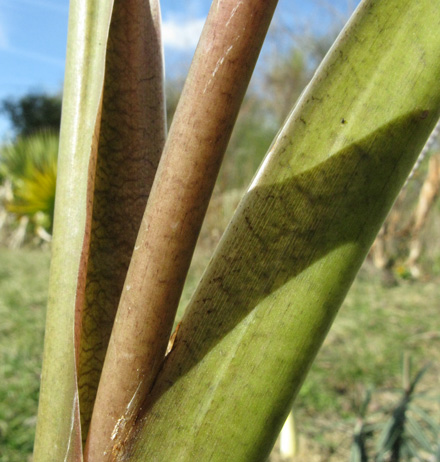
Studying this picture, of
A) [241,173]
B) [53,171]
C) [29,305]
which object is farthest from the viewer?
[241,173]

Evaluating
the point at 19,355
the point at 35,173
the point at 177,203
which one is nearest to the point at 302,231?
the point at 177,203

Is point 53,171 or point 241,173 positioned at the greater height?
point 53,171

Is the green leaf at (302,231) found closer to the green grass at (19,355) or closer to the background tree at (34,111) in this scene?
the green grass at (19,355)

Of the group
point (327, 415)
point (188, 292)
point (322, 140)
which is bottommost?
point (322, 140)

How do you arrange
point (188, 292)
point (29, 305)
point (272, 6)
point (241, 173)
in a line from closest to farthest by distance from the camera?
1. point (272, 6)
2. point (29, 305)
3. point (188, 292)
4. point (241, 173)

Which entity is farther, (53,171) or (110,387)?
(53,171)

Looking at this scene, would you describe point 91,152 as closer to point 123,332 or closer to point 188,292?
point 123,332

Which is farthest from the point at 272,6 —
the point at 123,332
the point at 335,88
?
the point at 123,332

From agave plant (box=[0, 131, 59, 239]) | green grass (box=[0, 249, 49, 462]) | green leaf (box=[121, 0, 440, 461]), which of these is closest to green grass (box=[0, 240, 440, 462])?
green grass (box=[0, 249, 49, 462])
